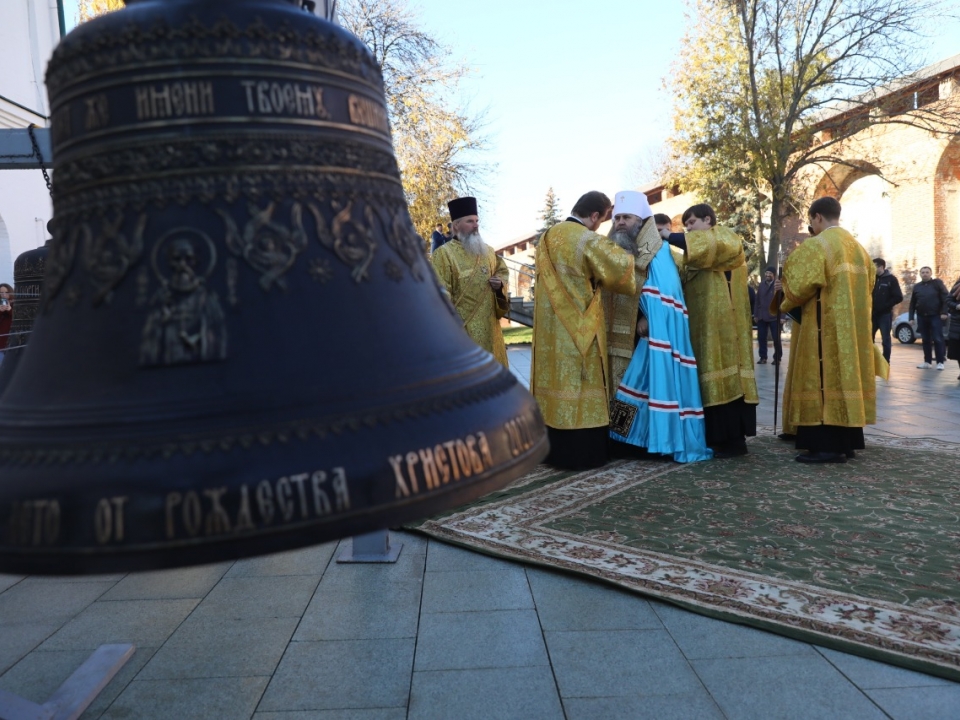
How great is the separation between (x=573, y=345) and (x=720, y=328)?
1378 millimetres

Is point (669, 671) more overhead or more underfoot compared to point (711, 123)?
more underfoot

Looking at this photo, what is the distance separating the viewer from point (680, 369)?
20.3 ft

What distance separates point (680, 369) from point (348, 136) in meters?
5.51

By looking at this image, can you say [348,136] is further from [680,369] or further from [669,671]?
[680,369]

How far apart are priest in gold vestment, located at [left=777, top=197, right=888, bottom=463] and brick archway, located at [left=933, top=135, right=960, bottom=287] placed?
1913 centimetres

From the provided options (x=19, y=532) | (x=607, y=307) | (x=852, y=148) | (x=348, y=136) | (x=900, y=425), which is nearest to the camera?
(x=19, y=532)

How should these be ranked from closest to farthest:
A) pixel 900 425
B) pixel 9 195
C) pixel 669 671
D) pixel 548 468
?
pixel 669 671 → pixel 548 468 → pixel 900 425 → pixel 9 195

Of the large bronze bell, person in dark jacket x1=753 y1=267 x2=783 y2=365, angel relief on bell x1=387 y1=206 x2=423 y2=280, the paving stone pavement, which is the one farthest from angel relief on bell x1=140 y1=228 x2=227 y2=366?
person in dark jacket x1=753 y1=267 x2=783 y2=365

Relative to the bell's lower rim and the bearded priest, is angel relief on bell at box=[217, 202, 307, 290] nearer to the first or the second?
the bell's lower rim

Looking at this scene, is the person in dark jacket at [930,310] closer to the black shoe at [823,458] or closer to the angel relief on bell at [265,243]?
the black shoe at [823,458]

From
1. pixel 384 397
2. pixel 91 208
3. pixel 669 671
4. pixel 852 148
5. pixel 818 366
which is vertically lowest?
pixel 669 671

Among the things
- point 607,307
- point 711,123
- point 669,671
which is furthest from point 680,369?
point 711,123

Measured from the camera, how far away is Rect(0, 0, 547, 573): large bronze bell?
2.42 feet

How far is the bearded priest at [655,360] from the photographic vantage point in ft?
19.9
